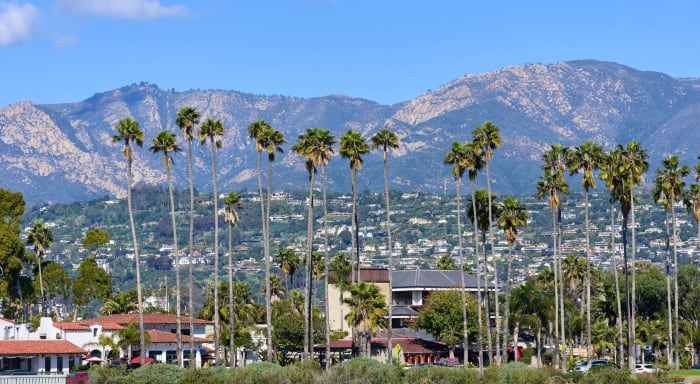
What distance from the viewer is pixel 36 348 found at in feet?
Answer: 299

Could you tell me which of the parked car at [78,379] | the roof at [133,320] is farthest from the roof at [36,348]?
the roof at [133,320]

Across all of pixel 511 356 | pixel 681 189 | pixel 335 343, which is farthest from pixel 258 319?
pixel 681 189

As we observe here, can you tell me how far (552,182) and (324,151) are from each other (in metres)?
20.4

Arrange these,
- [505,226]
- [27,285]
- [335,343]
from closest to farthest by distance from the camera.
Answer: [505,226] → [335,343] → [27,285]

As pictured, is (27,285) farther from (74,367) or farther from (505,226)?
(505,226)

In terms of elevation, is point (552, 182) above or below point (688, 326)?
above

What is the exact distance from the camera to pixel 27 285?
450 ft

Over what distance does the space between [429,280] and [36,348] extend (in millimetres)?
71475

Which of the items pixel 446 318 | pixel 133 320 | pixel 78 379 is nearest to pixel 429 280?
pixel 446 318

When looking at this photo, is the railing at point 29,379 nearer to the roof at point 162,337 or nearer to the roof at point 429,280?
the roof at point 162,337

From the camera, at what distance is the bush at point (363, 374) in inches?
2864

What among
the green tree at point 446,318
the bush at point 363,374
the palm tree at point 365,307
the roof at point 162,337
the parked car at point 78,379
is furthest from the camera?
the green tree at point 446,318

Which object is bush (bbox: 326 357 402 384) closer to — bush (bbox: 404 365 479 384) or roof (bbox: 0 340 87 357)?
bush (bbox: 404 365 479 384)

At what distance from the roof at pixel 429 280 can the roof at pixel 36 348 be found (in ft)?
208
